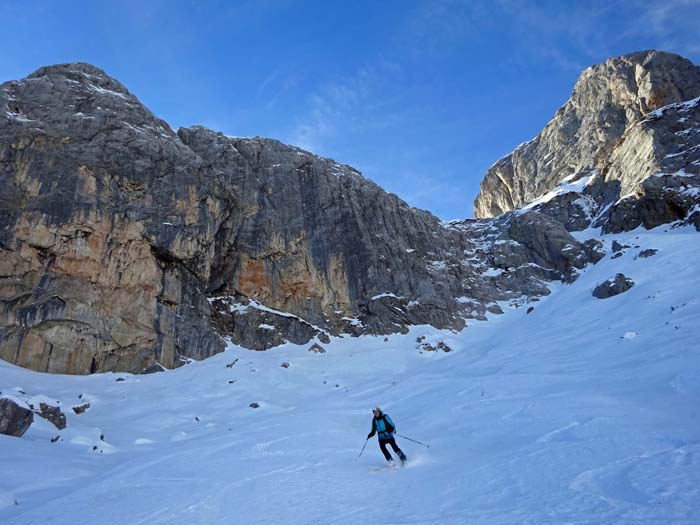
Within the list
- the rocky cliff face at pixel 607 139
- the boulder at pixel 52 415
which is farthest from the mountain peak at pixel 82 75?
the rocky cliff face at pixel 607 139

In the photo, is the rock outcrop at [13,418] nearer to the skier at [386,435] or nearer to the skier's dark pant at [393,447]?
the skier at [386,435]

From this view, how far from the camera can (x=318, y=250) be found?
4862 cm

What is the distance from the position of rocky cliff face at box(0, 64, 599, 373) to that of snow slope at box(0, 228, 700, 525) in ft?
18.1

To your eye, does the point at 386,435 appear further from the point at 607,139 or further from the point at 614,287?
the point at 607,139

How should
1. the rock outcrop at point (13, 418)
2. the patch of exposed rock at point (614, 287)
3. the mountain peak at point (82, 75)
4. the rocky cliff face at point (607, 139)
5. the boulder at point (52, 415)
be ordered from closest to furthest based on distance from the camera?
the rock outcrop at point (13, 418) < the boulder at point (52, 415) < the patch of exposed rock at point (614, 287) < the mountain peak at point (82, 75) < the rocky cliff face at point (607, 139)

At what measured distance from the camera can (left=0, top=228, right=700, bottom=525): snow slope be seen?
6.85m

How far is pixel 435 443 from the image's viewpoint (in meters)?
12.3

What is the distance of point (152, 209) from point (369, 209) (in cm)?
2453

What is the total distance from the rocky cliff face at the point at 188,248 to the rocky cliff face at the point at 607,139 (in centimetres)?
1241

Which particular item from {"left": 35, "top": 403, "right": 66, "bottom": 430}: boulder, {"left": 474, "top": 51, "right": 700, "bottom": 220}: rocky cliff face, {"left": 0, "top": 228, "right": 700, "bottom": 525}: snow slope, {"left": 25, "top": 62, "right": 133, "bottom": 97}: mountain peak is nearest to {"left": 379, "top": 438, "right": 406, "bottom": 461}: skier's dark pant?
{"left": 0, "top": 228, "right": 700, "bottom": 525}: snow slope

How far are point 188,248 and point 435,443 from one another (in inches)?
1309

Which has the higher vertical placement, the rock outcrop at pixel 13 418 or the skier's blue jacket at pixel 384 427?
the rock outcrop at pixel 13 418

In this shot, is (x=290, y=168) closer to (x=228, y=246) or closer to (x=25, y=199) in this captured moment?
(x=228, y=246)

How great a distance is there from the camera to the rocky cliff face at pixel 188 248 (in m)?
34.2
